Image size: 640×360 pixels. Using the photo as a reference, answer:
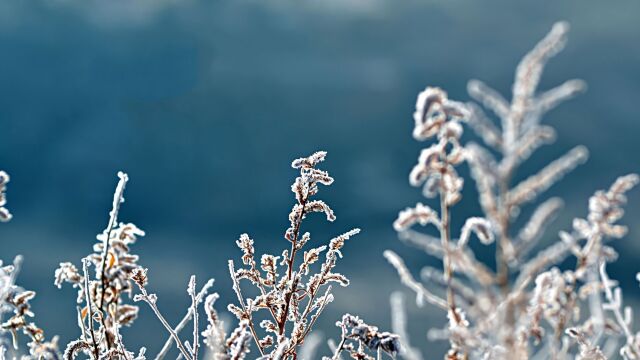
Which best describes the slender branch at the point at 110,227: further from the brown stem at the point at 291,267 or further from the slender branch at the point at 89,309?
the brown stem at the point at 291,267

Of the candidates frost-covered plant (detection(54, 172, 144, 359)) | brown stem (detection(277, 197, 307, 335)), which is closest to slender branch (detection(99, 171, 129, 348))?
frost-covered plant (detection(54, 172, 144, 359))

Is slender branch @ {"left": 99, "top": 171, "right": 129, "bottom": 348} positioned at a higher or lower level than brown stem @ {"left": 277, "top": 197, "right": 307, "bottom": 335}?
lower

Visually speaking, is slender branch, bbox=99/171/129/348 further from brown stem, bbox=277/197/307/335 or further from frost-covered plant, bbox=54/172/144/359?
brown stem, bbox=277/197/307/335

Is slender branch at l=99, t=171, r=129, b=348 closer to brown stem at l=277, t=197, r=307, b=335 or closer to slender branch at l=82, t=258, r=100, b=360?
slender branch at l=82, t=258, r=100, b=360

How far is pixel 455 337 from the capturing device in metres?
3.16

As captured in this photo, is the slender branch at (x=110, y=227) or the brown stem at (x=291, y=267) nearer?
the slender branch at (x=110, y=227)

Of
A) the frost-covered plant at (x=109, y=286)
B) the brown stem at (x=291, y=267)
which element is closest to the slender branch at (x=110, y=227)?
the frost-covered plant at (x=109, y=286)

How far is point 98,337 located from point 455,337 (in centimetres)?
201

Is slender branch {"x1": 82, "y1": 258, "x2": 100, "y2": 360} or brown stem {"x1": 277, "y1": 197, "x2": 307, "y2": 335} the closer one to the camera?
slender branch {"x1": 82, "y1": 258, "x2": 100, "y2": 360}

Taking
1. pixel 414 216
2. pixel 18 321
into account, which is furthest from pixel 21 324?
pixel 414 216

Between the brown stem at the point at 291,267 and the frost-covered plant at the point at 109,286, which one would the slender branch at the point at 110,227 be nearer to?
the frost-covered plant at the point at 109,286

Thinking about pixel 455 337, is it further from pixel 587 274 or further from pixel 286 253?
pixel 286 253

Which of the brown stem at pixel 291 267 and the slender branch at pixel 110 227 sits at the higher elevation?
the brown stem at pixel 291 267

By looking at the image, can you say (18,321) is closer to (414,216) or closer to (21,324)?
(21,324)
